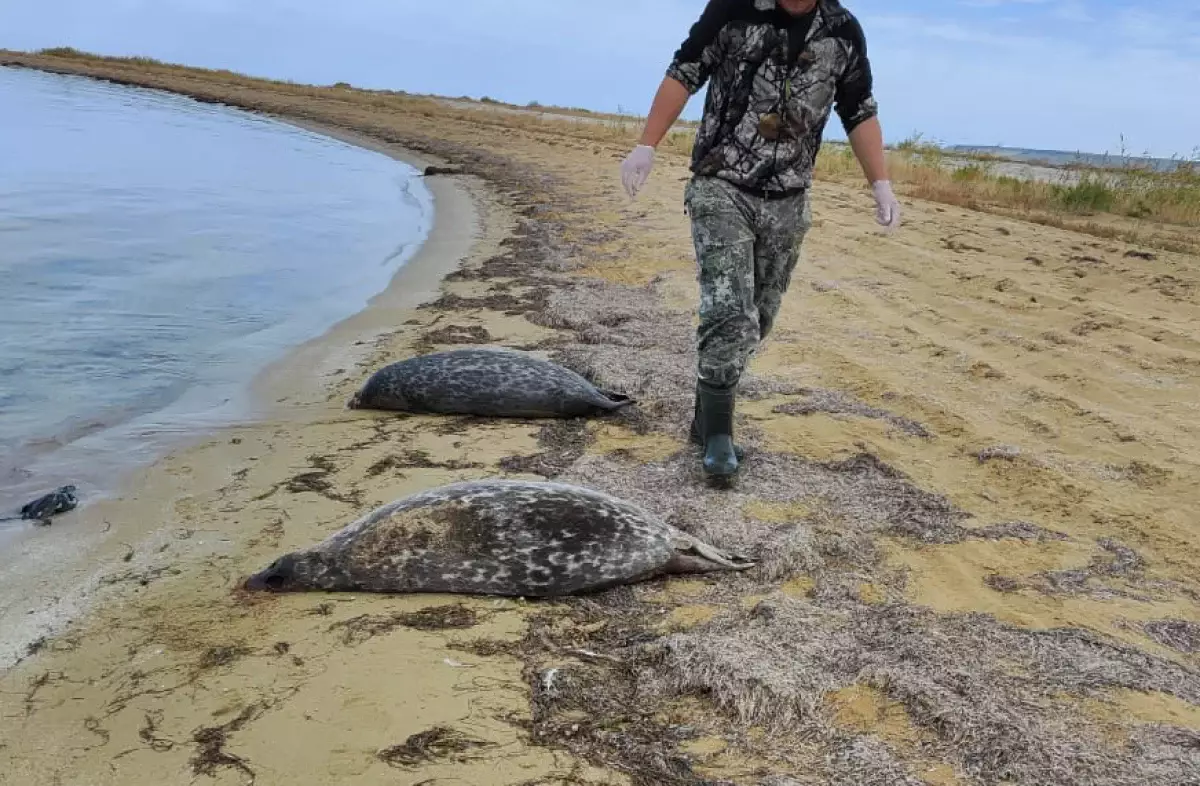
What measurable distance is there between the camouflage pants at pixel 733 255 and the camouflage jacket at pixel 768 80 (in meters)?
0.09

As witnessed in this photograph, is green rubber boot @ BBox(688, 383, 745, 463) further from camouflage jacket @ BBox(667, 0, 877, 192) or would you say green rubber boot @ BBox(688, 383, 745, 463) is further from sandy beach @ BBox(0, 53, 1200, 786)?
camouflage jacket @ BBox(667, 0, 877, 192)

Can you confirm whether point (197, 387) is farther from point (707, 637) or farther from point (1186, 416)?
point (1186, 416)

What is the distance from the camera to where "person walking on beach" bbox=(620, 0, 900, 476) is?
4.18 metres

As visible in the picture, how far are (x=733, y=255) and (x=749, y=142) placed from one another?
52cm

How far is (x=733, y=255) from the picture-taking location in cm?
436

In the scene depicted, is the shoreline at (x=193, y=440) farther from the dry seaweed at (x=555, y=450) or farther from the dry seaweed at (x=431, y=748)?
the dry seaweed at (x=555, y=450)

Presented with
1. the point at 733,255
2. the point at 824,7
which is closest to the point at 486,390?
the point at 733,255

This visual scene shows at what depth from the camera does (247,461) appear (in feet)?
16.1

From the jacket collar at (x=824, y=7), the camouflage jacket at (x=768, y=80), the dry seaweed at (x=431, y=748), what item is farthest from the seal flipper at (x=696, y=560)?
the jacket collar at (x=824, y=7)

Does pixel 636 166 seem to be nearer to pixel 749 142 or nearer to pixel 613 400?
pixel 749 142

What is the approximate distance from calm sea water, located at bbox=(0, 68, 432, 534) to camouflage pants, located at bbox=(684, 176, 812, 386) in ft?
9.96

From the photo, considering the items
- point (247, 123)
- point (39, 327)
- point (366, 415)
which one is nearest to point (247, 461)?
point (366, 415)

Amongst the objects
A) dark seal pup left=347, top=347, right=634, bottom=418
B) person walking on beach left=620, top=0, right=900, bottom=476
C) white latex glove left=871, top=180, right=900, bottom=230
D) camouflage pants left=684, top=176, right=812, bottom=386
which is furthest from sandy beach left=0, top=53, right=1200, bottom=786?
white latex glove left=871, top=180, right=900, bottom=230

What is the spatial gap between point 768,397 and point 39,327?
564 centimetres
